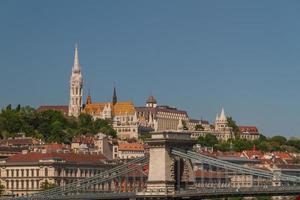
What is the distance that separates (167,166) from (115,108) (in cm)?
11059

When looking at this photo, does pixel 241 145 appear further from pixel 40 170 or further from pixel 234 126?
pixel 40 170

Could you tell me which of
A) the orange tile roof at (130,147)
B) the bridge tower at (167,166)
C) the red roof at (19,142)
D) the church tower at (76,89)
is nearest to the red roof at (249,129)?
the church tower at (76,89)

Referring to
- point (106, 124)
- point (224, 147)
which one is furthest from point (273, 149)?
point (106, 124)

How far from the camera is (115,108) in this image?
169125 millimetres

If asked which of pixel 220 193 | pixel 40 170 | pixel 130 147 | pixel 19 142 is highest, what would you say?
pixel 130 147

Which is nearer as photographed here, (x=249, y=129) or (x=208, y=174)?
(x=208, y=174)

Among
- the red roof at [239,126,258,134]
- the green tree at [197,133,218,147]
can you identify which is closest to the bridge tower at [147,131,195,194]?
the green tree at [197,133,218,147]

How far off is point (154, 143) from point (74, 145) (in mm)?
53951

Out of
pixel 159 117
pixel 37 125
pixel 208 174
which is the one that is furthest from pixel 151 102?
pixel 208 174

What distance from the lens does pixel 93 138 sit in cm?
12288

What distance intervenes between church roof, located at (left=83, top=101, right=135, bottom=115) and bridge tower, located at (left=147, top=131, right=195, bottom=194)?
346ft

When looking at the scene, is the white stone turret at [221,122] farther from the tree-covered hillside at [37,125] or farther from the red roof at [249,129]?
the tree-covered hillside at [37,125]

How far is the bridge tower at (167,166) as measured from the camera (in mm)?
58594

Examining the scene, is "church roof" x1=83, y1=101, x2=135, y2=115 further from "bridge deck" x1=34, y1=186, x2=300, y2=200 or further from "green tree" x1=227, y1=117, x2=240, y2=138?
"bridge deck" x1=34, y1=186, x2=300, y2=200
